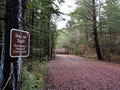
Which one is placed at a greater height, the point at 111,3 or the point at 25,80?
the point at 111,3

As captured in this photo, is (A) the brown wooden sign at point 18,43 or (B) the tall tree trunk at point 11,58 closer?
(A) the brown wooden sign at point 18,43

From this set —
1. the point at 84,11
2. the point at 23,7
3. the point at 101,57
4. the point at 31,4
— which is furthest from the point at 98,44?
the point at 23,7

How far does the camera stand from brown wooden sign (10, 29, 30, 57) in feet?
12.6

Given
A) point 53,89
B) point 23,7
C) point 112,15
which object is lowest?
point 53,89

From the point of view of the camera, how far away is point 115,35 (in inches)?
993

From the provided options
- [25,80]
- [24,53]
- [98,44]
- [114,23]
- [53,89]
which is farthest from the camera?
[98,44]

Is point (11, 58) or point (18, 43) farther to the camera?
point (11, 58)

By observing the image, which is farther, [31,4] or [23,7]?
[31,4]

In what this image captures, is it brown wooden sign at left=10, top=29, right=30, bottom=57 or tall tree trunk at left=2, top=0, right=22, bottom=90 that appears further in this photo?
tall tree trunk at left=2, top=0, right=22, bottom=90

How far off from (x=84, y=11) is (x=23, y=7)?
74.0 ft

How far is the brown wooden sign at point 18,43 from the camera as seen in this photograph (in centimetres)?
383

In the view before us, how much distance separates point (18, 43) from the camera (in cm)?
394

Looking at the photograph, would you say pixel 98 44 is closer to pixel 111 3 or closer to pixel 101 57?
pixel 101 57

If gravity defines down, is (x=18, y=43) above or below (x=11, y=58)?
above
